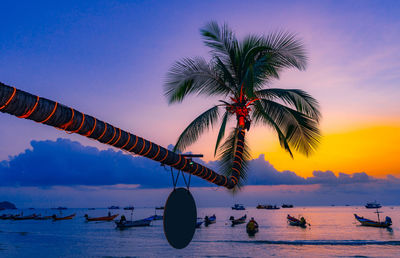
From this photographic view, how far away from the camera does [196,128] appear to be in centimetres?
858

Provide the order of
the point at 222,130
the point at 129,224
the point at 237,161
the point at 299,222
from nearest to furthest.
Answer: the point at 237,161 → the point at 222,130 → the point at 129,224 → the point at 299,222

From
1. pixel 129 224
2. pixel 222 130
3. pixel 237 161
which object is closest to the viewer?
pixel 237 161

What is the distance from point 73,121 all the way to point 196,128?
587cm

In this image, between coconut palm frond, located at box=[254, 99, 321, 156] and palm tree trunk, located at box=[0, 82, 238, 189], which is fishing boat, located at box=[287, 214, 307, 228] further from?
palm tree trunk, located at box=[0, 82, 238, 189]

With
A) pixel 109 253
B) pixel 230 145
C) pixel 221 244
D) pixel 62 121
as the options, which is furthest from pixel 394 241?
pixel 62 121

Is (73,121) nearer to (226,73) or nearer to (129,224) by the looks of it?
(226,73)

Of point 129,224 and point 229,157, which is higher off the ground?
point 229,157

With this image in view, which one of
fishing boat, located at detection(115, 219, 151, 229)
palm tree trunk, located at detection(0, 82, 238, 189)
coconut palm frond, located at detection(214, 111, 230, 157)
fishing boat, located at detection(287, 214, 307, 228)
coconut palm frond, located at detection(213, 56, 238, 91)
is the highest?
coconut palm frond, located at detection(213, 56, 238, 91)

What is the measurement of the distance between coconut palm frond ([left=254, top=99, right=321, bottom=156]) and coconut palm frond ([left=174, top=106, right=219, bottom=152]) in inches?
55.6

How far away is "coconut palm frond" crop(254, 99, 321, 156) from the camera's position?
778cm

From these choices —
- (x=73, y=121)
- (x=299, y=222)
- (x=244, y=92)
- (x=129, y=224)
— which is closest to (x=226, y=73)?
(x=244, y=92)

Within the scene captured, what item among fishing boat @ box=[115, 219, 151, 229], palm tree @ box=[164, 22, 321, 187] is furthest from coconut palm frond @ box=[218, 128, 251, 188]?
fishing boat @ box=[115, 219, 151, 229]

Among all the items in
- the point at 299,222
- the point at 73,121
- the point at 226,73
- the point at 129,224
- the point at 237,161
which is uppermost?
the point at 226,73

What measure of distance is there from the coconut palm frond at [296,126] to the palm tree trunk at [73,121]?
4185mm
